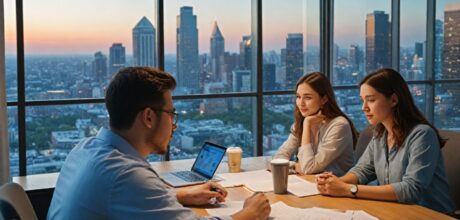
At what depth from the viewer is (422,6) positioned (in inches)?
206

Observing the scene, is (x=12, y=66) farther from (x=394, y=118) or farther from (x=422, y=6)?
Result: (x=422, y=6)

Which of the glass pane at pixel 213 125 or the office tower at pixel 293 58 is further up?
the office tower at pixel 293 58

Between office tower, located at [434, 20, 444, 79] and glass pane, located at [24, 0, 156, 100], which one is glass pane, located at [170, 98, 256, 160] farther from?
office tower, located at [434, 20, 444, 79]

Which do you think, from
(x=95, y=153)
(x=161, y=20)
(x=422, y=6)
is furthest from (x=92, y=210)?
(x=422, y=6)

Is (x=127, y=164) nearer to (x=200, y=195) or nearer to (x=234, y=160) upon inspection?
(x=200, y=195)

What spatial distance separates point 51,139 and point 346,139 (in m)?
2.29

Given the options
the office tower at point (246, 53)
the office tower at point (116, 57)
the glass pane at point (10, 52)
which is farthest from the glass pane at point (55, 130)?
the office tower at point (246, 53)

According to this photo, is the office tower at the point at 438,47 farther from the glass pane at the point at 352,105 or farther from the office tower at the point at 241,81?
the office tower at the point at 241,81

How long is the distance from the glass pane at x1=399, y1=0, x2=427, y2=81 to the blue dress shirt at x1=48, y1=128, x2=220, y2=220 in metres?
4.22

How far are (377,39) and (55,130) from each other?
310 cm

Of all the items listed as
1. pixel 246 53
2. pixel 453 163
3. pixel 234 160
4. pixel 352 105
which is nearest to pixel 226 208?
pixel 234 160

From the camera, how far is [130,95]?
5.12 ft

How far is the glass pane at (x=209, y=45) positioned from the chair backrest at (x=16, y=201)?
2.61 meters

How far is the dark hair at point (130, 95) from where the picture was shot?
156 centimetres
